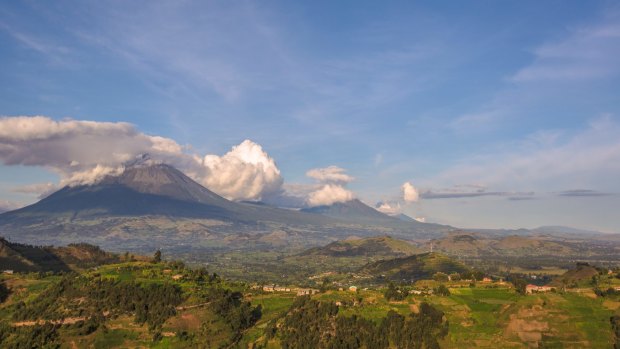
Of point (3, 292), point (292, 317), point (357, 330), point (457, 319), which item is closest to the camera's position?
point (357, 330)

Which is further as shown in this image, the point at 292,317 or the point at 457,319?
the point at 292,317

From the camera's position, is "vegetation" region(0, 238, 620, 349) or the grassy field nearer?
the grassy field

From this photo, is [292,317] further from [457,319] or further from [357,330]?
[457,319]

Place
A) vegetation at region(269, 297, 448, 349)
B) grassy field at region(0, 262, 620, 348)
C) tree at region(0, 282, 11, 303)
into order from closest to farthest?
grassy field at region(0, 262, 620, 348)
vegetation at region(269, 297, 448, 349)
tree at region(0, 282, 11, 303)

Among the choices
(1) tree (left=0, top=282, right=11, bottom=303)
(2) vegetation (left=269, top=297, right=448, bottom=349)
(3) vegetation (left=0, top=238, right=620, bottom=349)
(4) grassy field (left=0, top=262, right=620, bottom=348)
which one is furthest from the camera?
(1) tree (left=0, top=282, right=11, bottom=303)

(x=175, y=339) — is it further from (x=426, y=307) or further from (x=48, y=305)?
(x=426, y=307)

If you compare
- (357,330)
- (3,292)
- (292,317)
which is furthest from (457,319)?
(3,292)

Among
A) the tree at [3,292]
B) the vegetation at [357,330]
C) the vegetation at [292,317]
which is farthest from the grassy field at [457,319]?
the tree at [3,292]

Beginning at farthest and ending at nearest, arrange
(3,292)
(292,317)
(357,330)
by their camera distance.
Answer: (3,292)
(292,317)
(357,330)

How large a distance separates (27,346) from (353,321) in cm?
6605

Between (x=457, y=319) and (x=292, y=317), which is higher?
(x=457, y=319)

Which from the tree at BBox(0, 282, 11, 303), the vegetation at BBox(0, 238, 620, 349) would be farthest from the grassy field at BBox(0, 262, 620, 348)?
the tree at BBox(0, 282, 11, 303)

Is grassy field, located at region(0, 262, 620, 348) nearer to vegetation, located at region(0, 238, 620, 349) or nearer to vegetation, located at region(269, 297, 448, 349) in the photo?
vegetation, located at region(0, 238, 620, 349)

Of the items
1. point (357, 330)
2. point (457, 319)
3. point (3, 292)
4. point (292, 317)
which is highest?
point (457, 319)
